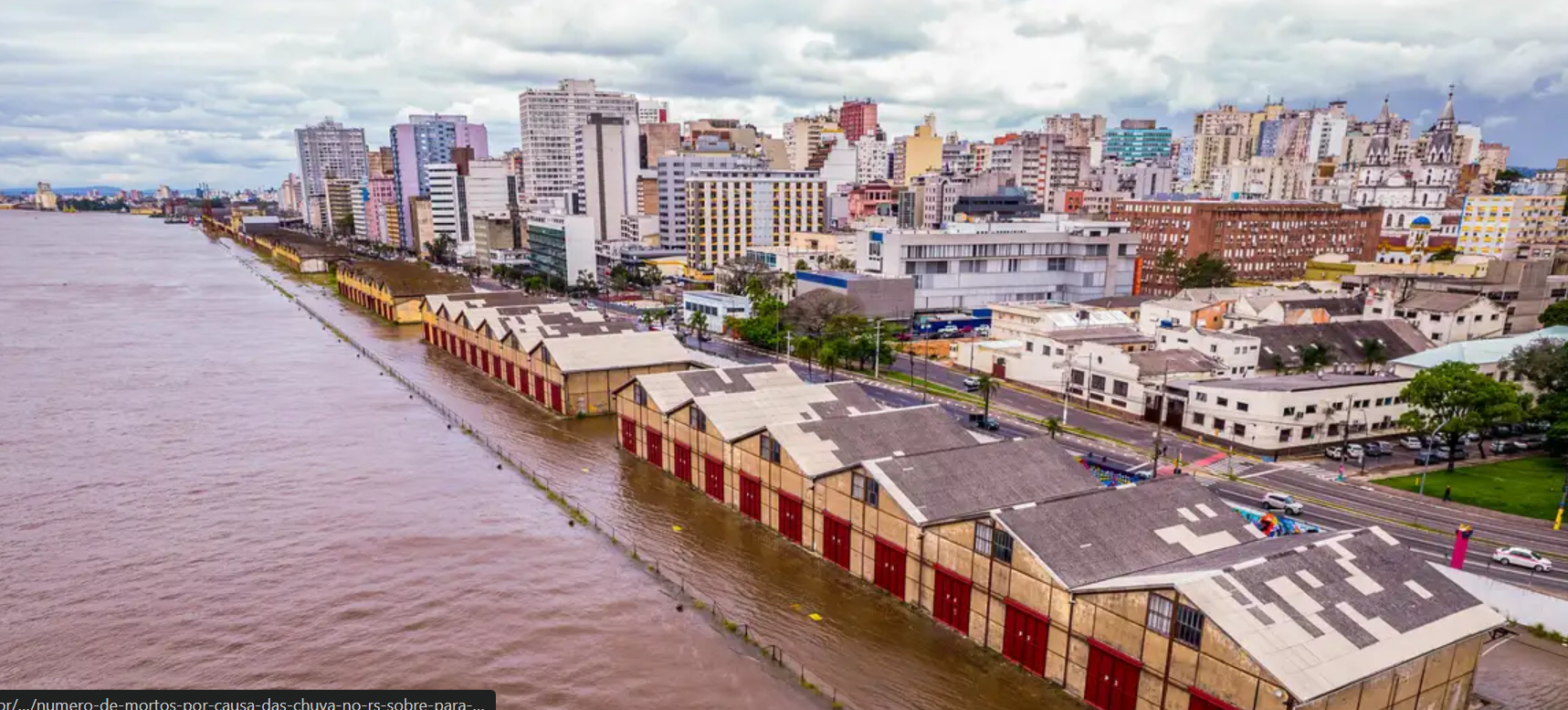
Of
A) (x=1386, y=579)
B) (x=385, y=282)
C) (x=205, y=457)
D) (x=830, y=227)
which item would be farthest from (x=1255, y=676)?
(x=830, y=227)

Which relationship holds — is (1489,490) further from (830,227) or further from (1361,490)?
(830,227)

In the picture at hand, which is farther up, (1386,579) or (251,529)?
(1386,579)

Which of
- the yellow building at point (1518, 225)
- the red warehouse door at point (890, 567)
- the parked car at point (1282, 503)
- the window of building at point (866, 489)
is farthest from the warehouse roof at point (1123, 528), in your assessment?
the yellow building at point (1518, 225)

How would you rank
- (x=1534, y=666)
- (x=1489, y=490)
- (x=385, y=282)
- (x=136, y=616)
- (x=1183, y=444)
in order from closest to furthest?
(x=1534, y=666), (x=136, y=616), (x=1489, y=490), (x=1183, y=444), (x=385, y=282)

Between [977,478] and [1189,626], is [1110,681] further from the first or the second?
[977,478]

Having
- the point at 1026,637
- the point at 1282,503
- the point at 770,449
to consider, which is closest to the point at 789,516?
the point at 770,449

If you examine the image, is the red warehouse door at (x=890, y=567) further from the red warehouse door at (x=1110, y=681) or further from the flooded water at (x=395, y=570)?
the red warehouse door at (x=1110, y=681)
